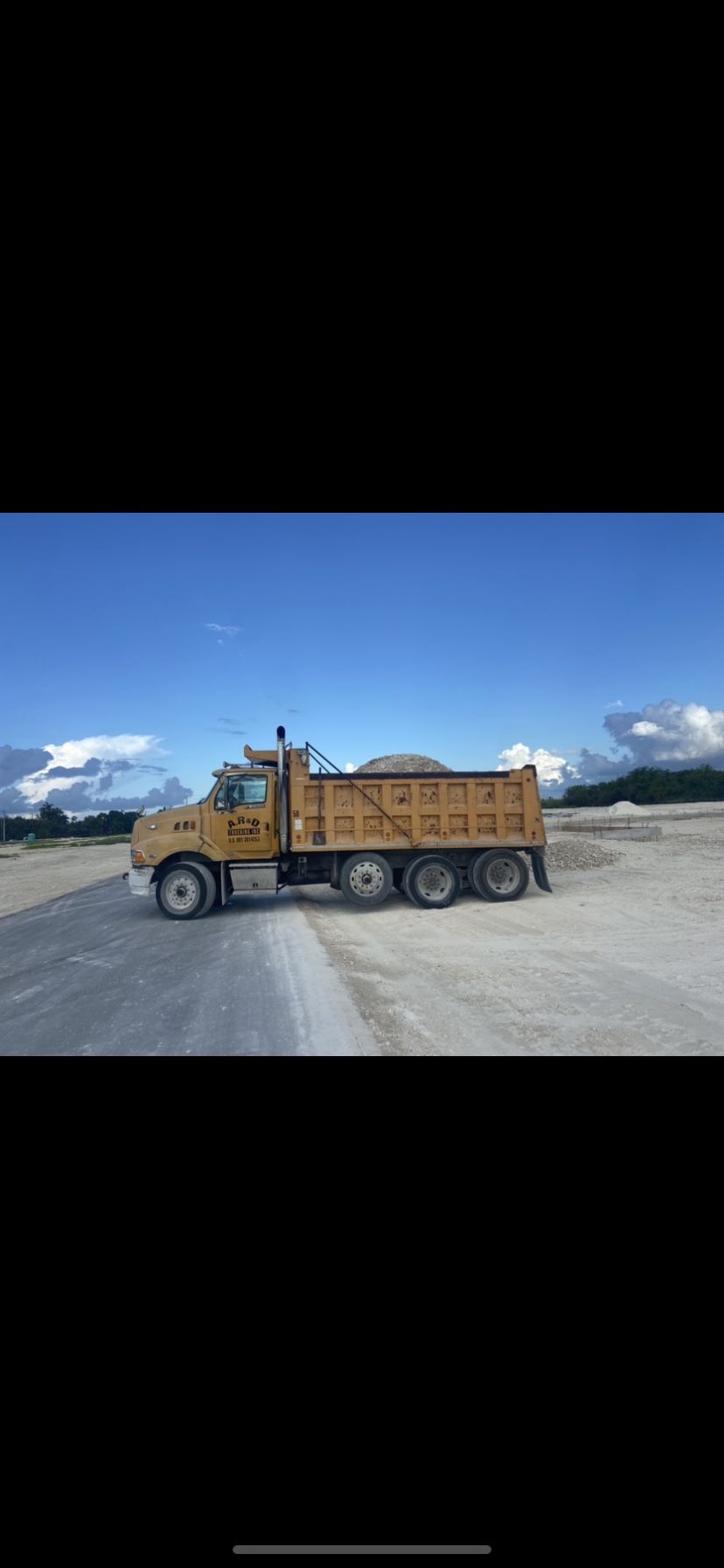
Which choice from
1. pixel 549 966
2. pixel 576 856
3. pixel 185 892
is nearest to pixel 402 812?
pixel 185 892

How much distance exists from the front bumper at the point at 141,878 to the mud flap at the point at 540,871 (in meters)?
4.27

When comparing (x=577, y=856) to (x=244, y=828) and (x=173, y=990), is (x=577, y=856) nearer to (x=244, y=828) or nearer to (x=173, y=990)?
(x=244, y=828)

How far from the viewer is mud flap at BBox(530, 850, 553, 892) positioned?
735 centimetres

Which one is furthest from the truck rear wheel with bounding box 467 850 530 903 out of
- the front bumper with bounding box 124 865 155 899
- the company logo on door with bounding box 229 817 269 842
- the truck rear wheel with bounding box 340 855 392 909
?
the front bumper with bounding box 124 865 155 899

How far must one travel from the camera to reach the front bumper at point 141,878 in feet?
22.3

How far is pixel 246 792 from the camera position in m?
7.05

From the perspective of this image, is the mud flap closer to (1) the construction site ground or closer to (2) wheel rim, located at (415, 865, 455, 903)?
(1) the construction site ground

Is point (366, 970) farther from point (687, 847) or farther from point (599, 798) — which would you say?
point (599, 798)

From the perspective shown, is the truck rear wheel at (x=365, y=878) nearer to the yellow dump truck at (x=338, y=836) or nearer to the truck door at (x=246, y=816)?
the yellow dump truck at (x=338, y=836)

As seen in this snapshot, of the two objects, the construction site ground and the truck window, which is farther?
the truck window

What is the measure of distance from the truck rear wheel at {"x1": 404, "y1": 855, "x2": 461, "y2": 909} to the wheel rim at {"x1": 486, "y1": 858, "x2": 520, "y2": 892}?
0.41 m

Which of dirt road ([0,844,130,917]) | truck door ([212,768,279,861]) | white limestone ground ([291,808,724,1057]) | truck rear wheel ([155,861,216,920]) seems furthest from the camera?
dirt road ([0,844,130,917])

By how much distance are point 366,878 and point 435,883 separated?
781 mm

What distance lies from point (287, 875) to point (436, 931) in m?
2.14
